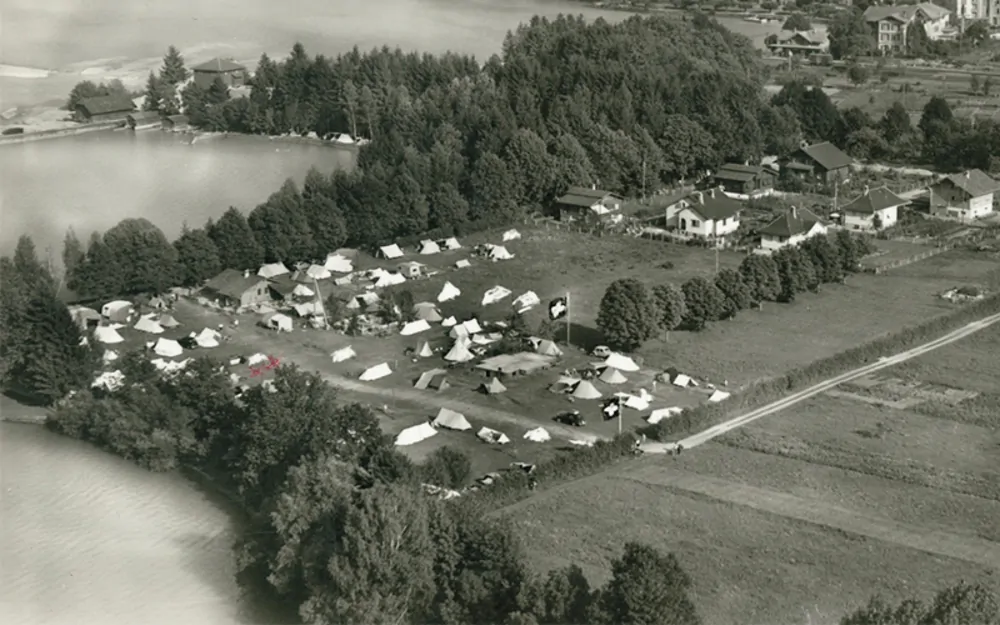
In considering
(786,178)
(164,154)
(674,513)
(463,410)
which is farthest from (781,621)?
(164,154)

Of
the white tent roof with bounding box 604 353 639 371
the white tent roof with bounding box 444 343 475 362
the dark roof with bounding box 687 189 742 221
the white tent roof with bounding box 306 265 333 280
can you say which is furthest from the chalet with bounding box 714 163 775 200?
the white tent roof with bounding box 444 343 475 362

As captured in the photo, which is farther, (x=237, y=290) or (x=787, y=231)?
(x=787, y=231)

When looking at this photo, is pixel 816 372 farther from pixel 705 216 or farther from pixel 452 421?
pixel 705 216

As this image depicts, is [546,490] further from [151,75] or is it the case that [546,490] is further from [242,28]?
[242,28]

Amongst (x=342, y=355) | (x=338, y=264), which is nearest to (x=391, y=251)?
(x=338, y=264)

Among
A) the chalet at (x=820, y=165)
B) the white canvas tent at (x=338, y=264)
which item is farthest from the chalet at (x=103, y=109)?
the chalet at (x=820, y=165)

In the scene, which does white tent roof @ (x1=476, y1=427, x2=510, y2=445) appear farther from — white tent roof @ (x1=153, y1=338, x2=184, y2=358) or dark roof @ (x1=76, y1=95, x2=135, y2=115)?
dark roof @ (x1=76, y1=95, x2=135, y2=115)
